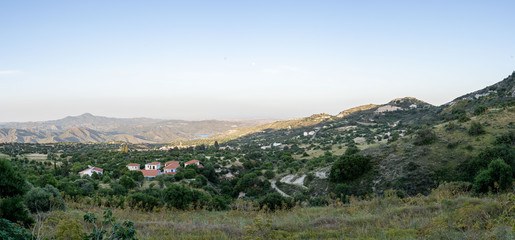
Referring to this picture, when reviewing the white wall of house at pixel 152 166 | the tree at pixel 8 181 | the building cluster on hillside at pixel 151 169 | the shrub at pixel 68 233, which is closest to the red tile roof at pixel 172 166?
the building cluster on hillside at pixel 151 169

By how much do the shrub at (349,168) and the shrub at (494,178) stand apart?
1192 centimetres

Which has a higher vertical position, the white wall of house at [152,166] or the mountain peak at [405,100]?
the mountain peak at [405,100]

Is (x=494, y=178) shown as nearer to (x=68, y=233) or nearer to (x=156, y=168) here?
(x=68, y=233)

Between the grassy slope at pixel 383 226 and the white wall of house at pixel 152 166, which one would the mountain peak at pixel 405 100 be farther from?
the grassy slope at pixel 383 226

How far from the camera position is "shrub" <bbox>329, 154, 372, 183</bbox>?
24828 mm

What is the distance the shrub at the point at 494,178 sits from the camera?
1201 cm

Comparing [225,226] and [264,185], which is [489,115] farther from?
[225,226]

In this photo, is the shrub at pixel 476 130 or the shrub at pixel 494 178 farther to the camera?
the shrub at pixel 476 130

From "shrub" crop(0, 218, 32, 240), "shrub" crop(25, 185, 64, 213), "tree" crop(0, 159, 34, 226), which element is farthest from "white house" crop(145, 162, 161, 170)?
"shrub" crop(0, 218, 32, 240)

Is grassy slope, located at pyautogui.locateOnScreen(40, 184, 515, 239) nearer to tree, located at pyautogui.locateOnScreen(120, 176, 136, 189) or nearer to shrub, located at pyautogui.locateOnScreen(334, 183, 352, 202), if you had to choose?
shrub, located at pyautogui.locateOnScreen(334, 183, 352, 202)

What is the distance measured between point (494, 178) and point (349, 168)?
41.3ft

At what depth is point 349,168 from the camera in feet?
81.7

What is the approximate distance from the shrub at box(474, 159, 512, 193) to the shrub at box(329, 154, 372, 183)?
1192 cm

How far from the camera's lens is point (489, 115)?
2798cm
